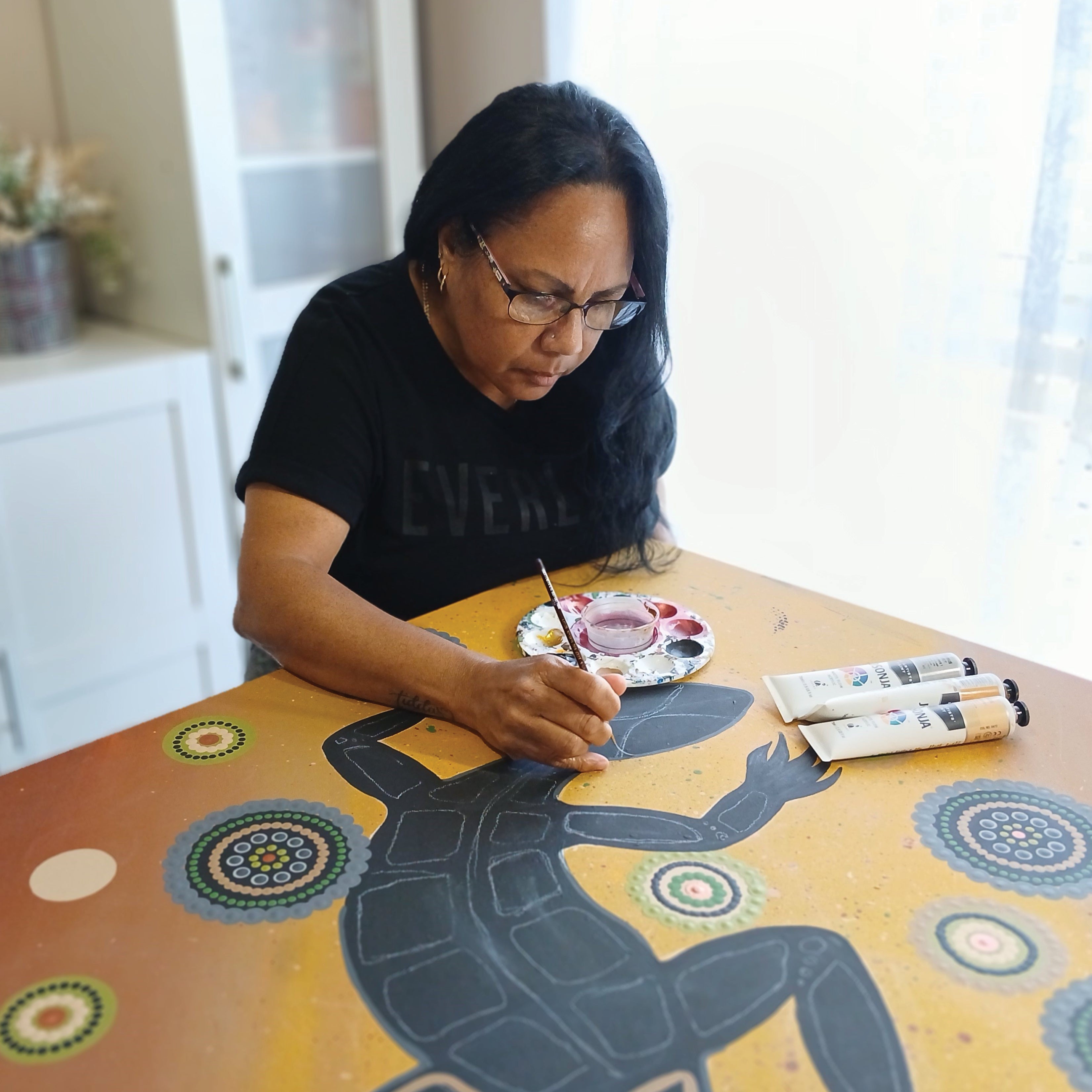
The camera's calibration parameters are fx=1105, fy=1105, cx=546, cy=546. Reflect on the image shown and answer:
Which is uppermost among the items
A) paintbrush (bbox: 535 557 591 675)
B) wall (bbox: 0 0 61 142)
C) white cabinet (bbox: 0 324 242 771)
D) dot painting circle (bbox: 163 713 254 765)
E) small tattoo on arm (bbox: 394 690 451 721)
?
wall (bbox: 0 0 61 142)

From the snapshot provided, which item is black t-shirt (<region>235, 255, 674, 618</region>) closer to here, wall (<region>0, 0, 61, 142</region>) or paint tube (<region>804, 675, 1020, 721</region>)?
paint tube (<region>804, 675, 1020, 721</region>)

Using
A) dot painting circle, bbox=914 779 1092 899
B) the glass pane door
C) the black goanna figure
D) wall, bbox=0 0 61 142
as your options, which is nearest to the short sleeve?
the black goanna figure

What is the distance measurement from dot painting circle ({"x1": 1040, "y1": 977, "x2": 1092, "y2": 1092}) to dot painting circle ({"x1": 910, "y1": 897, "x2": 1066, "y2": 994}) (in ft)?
0.06

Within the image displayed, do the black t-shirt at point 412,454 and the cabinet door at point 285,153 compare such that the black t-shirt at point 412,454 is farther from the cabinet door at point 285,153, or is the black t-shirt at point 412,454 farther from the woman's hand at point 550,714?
the cabinet door at point 285,153

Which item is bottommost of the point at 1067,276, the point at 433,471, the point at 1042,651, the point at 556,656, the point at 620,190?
the point at 1042,651

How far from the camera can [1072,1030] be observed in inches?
29.0

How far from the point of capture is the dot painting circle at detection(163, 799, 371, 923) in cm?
85

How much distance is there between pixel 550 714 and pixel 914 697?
0.36 meters

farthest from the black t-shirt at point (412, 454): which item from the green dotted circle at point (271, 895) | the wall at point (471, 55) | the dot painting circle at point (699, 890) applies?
the wall at point (471, 55)

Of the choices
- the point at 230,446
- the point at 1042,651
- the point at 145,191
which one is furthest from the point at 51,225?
the point at 1042,651

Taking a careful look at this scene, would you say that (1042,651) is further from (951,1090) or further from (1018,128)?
(951,1090)

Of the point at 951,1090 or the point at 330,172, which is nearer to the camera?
the point at 951,1090

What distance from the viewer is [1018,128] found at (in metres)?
1.63

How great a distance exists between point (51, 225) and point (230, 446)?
557 millimetres
